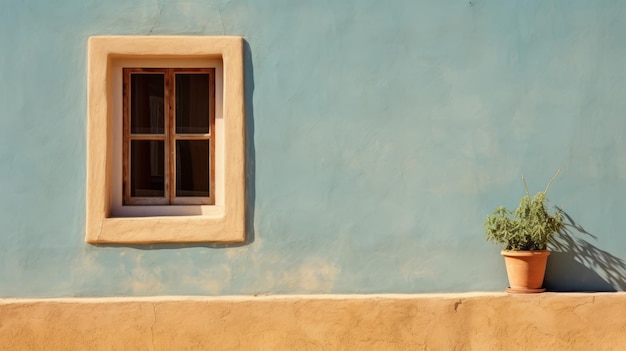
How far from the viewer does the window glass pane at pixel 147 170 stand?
20.1 feet

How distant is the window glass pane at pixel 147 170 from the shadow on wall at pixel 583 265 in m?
2.85

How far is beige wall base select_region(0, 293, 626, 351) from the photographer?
18.7 feet

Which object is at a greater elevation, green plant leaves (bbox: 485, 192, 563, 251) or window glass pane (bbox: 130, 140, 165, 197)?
window glass pane (bbox: 130, 140, 165, 197)

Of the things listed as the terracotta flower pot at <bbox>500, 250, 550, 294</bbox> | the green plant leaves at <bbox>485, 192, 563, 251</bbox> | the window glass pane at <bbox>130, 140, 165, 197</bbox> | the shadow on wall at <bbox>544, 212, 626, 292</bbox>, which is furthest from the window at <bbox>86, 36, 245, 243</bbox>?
the shadow on wall at <bbox>544, 212, 626, 292</bbox>

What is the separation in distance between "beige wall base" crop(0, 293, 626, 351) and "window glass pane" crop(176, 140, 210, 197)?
84 centimetres

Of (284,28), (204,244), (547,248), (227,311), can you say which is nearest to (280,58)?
(284,28)

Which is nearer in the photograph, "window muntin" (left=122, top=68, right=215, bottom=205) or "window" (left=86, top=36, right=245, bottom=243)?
"window" (left=86, top=36, right=245, bottom=243)

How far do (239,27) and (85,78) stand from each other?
44.8 inches

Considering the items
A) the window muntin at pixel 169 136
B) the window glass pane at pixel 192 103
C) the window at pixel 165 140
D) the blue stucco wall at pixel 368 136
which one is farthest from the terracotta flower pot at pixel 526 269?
the window glass pane at pixel 192 103

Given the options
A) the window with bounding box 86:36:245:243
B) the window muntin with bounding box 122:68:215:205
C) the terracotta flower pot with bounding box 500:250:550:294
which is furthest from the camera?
the window muntin with bounding box 122:68:215:205

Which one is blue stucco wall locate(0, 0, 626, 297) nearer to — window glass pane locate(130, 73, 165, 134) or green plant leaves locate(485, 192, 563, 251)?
green plant leaves locate(485, 192, 563, 251)

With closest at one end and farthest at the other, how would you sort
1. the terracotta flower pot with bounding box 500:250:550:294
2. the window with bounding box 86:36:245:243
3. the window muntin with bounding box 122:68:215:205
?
the terracotta flower pot with bounding box 500:250:550:294, the window with bounding box 86:36:245:243, the window muntin with bounding box 122:68:215:205

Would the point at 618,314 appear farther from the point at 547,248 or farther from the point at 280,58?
the point at 280,58

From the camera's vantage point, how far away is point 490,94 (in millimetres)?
5938
